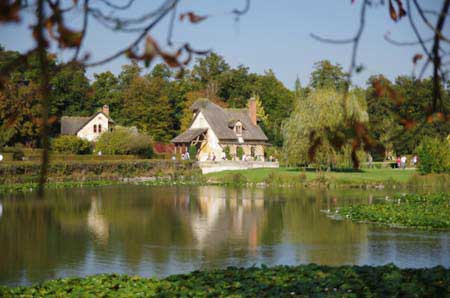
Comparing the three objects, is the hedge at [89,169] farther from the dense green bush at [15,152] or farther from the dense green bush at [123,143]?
the dense green bush at [123,143]

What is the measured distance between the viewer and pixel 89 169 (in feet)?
133

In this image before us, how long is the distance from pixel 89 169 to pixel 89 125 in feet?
71.0

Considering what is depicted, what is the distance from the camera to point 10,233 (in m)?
18.6

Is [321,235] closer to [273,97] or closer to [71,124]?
[71,124]

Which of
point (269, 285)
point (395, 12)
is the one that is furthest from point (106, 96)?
point (395, 12)

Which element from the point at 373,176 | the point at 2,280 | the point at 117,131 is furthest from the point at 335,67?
the point at 2,280

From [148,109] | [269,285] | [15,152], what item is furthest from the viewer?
[148,109]

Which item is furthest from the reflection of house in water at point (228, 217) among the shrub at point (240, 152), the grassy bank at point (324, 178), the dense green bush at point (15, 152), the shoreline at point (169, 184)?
the shrub at point (240, 152)

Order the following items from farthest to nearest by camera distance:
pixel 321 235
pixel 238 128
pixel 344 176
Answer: pixel 238 128 < pixel 344 176 < pixel 321 235

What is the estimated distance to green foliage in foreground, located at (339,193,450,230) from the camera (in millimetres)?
19103

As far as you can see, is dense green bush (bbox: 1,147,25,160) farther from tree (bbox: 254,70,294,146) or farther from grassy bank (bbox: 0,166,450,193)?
tree (bbox: 254,70,294,146)

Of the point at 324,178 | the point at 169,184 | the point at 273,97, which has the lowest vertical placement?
the point at 169,184

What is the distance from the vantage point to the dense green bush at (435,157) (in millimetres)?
35250

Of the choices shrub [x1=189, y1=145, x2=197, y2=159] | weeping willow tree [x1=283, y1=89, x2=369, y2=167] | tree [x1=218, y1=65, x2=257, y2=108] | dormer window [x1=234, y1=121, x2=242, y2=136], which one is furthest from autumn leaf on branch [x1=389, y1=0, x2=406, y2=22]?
tree [x1=218, y1=65, x2=257, y2=108]
